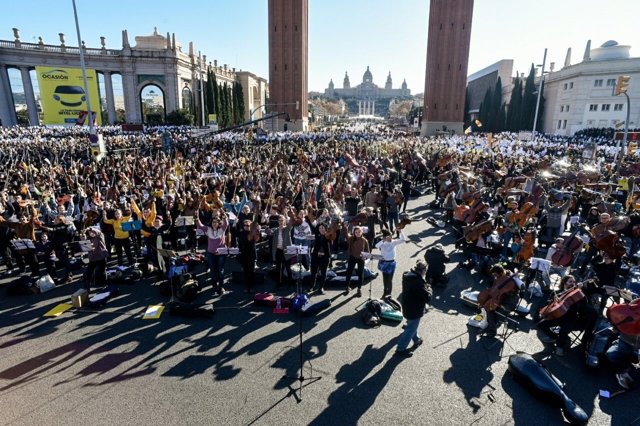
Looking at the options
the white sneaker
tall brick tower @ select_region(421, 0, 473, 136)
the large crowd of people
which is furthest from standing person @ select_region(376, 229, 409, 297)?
tall brick tower @ select_region(421, 0, 473, 136)

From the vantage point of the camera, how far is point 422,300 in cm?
627

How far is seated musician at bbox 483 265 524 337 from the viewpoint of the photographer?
6.54 m

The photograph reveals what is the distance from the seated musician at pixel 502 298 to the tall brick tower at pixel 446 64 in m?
61.2

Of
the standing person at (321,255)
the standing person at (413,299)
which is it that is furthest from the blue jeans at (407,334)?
the standing person at (321,255)

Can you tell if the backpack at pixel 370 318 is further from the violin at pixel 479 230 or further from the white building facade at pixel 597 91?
the white building facade at pixel 597 91

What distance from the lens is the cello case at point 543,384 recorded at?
16.3 feet

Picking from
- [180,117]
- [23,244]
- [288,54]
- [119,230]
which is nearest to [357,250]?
[119,230]

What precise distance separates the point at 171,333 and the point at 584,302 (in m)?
7.57

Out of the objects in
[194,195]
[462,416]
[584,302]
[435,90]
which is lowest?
[462,416]

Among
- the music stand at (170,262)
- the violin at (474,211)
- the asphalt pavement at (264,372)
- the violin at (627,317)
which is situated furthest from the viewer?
the violin at (474,211)

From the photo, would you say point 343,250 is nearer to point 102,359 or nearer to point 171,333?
point 171,333

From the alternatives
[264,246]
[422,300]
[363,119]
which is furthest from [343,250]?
[363,119]

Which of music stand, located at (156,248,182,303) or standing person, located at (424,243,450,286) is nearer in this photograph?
music stand, located at (156,248,182,303)

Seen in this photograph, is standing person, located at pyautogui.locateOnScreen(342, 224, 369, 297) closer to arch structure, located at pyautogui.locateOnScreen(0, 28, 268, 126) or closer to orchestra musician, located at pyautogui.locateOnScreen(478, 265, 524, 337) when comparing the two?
orchestra musician, located at pyautogui.locateOnScreen(478, 265, 524, 337)
